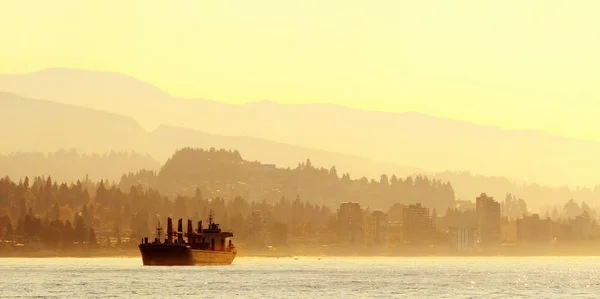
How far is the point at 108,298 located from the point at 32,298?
37.0 feet

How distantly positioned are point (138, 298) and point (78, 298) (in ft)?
29.6

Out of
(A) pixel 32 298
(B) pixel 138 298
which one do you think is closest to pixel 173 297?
(B) pixel 138 298

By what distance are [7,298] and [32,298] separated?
12.0 feet

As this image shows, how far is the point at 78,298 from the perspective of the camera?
196m

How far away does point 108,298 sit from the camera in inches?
7731

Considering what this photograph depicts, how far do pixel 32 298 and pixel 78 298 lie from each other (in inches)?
271

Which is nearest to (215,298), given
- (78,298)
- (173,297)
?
(173,297)

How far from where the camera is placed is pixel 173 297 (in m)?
200

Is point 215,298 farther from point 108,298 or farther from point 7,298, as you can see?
point 7,298

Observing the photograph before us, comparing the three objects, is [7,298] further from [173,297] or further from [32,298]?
[173,297]

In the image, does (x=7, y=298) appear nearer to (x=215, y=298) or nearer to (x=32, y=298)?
(x=32, y=298)

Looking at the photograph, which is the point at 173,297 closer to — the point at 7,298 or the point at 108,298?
the point at 108,298

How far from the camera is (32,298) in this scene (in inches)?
7648

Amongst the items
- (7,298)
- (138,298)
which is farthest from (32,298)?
(138,298)
